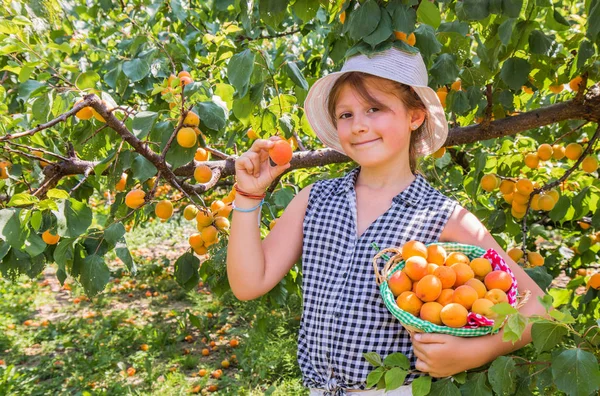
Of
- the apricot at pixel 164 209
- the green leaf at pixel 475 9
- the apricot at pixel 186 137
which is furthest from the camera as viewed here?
the apricot at pixel 164 209

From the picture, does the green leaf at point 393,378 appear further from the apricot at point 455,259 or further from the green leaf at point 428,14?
the green leaf at point 428,14

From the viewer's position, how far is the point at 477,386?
1.25 metres

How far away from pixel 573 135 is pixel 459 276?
7.27 ft

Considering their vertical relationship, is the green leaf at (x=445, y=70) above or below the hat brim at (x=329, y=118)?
above

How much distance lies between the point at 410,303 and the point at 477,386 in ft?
0.79

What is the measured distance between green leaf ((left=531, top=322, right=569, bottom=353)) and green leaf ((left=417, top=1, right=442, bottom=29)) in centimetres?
95

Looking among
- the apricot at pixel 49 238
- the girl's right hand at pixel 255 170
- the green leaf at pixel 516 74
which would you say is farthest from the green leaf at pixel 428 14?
the apricot at pixel 49 238

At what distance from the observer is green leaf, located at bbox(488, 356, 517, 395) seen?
3.92 feet

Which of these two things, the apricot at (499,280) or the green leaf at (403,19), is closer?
the apricot at (499,280)

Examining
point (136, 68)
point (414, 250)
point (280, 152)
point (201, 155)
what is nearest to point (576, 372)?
point (414, 250)

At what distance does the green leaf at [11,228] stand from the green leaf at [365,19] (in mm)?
1098

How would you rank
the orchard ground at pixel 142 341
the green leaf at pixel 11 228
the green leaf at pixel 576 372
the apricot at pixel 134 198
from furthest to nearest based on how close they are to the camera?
the orchard ground at pixel 142 341, the apricot at pixel 134 198, the green leaf at pixel 11 228, the green leaf at pixel 576 372

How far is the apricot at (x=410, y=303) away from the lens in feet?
4.09

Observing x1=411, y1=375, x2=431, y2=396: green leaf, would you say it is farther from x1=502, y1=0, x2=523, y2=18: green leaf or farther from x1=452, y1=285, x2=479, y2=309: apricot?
x1=502, y1=0, x2=523, y2=18: green leaf
